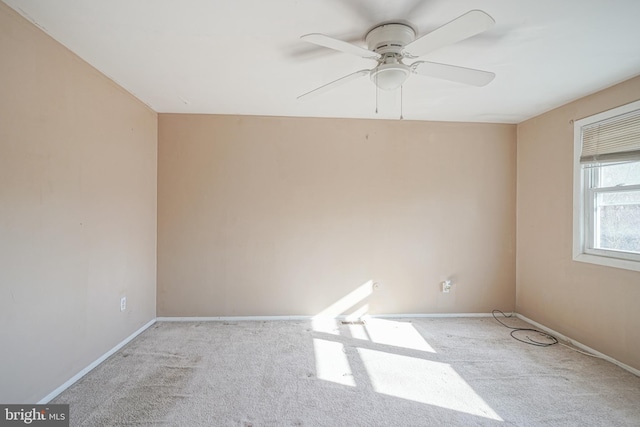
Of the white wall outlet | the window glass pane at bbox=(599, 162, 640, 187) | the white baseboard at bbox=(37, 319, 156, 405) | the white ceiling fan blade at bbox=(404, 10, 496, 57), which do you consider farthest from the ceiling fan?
the white baseboard at bbox=(37, 319, 156, 405)

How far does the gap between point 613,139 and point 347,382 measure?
2976mm

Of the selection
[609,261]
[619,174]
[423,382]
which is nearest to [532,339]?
[609,261]

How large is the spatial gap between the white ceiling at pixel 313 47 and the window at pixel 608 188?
13.5 inches

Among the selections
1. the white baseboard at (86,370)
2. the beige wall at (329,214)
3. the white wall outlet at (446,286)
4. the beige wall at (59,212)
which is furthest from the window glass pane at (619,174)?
the white baseboard at (86,370)

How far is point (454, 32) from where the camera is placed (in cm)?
136

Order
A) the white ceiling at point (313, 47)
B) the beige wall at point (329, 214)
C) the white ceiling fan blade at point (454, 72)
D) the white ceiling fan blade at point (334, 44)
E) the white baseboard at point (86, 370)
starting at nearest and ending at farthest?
the white ceiling fan blade at point (334, 44) < the white ceiling at point (313, 47) < the white ceiling fan blade at point (454, 72) < the white baseboard at point (86, 370) < the beige wall at point (329, 214)

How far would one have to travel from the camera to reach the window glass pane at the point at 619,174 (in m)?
2.29

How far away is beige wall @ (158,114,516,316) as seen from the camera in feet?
10.4

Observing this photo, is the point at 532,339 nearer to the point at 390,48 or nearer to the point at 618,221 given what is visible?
the point at 618,221

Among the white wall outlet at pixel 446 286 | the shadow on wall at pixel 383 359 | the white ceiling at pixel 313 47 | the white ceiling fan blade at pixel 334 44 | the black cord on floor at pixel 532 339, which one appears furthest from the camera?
the white wall outlet at pixel 446 286

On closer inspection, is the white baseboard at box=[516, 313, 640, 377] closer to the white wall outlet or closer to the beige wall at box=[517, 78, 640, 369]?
the beige wall at box=[517, 78, 640, 369]

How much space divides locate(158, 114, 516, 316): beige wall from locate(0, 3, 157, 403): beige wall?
57 cm

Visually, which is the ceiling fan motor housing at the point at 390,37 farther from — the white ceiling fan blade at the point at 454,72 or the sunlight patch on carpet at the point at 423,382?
the sunlight patch on carpet at the point at 423,382

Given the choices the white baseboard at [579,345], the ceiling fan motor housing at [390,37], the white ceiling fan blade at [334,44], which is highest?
the ceiling fan motor housing at [390,37]
